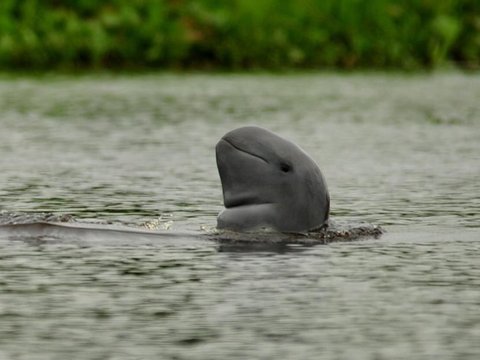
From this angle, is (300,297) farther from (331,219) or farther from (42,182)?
(42,182)

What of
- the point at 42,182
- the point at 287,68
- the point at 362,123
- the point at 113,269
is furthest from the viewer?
the point at 287,68

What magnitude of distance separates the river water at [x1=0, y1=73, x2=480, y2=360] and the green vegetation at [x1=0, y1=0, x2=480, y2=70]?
1313 centimetres

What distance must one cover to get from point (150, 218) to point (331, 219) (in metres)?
1.66

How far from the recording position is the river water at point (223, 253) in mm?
10398

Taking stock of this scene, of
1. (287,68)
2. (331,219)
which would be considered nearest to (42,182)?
(331,219)

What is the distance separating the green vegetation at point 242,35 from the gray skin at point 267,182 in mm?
30156

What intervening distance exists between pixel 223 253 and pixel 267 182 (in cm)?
71

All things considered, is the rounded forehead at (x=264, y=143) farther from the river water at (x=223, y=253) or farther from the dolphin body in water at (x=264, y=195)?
the river water at (x=223, y=253)

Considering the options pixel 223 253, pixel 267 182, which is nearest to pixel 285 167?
pixel 267 182

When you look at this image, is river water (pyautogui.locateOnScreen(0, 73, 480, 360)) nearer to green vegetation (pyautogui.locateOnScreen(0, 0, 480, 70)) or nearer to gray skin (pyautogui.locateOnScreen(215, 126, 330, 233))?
gray skin (pyautogui.locateOnScreen(215, 126, 330, 233))

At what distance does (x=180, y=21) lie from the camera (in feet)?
150

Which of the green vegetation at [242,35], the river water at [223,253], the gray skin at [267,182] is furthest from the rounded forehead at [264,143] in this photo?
the green vegetation at [242,35]

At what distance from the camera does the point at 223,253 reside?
13.3 m

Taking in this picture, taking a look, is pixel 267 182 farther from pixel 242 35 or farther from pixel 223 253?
pixel 242 35
